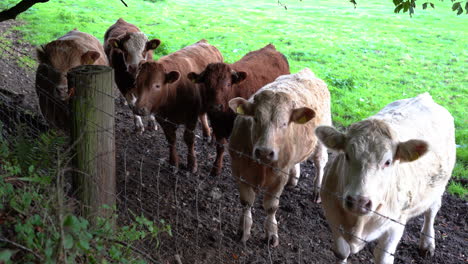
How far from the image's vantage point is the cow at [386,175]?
333 cm

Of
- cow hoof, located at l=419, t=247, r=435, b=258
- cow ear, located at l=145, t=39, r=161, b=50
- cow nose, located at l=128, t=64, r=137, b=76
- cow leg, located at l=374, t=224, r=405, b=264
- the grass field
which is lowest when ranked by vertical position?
cow hoof, located at l=419, t=247, r=435, b=258

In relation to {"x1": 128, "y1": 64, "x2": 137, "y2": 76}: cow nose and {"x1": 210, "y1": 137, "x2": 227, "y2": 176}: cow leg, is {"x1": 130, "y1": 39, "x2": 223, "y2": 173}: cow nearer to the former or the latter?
{"x1": 210, "y1": 137, "x2": 227, "y2": 176}: cow leg

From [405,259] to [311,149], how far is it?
5.04 ft

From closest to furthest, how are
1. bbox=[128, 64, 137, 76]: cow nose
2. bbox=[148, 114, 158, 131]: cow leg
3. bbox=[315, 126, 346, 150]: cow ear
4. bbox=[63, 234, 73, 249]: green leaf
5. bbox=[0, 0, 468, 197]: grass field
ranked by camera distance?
bbox=[63, 234, 73, 249]: green leaf < bbox=[315, 126, 346, 150]: cow ear < bbox=[128, 64, 137, 76]: cow nose < bbox=[148, 114, 158, 131]: cow leg < bbox=[0, 0, 468, 197]: grass field

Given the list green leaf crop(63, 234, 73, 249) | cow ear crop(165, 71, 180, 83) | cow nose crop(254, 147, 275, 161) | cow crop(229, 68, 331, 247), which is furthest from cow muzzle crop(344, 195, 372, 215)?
cow ear crop(165, 71, 180, 83)

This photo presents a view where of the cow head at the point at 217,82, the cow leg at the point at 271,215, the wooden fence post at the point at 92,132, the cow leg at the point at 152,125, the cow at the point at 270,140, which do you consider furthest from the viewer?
the cow leg at the point at 152,125

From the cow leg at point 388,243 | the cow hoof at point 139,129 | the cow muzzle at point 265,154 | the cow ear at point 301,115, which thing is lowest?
the cow hoof at point 139,129

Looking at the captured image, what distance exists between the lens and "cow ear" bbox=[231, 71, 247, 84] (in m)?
5.86

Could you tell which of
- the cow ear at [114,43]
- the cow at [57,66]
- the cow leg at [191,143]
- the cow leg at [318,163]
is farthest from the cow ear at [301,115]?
the cow ear at [114,43]

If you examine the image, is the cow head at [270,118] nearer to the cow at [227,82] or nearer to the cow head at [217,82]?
the cow at [227,82]

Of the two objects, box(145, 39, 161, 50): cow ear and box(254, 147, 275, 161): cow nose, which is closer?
box(254, 147, 275, 161): cow nose

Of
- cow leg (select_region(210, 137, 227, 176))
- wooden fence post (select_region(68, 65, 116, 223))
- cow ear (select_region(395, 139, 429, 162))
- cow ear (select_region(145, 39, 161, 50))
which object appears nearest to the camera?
wooden fence post (select_region(68, 65, 116, 223))

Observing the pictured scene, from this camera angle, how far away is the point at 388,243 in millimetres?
3936

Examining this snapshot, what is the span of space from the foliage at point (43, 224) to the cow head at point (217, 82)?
2560mm
